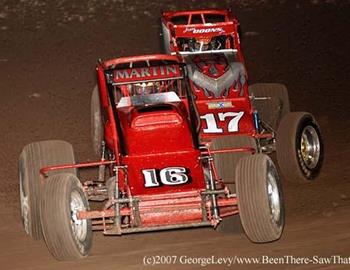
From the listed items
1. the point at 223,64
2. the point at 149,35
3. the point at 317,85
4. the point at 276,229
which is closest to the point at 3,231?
the point at 276,229

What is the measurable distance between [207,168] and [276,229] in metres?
0.97

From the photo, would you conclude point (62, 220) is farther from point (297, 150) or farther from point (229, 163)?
point (297, 150)

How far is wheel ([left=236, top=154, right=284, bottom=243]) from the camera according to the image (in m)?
7.21

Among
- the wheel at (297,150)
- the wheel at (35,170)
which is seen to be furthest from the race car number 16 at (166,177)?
the wheel at (297,150)

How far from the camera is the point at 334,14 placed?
16500 mm

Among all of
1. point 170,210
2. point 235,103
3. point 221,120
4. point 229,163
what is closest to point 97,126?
point 221,120

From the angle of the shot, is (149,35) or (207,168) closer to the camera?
(207,168)

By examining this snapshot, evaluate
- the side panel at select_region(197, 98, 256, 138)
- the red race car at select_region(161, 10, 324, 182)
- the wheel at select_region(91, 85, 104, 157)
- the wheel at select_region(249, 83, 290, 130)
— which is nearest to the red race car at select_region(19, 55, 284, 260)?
the wheel at select_region(91, 85, 104, 157)

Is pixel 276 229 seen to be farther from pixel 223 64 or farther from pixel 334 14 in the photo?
pixel 334 14

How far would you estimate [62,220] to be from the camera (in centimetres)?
704

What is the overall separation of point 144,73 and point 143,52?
261 inches

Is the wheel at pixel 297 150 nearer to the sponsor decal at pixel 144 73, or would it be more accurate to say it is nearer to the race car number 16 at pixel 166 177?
the sponsor decal at pixel 144 73

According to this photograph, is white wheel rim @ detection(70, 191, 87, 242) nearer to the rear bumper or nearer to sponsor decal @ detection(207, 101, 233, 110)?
the rear bumper

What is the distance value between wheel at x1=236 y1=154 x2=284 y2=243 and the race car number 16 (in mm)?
509
